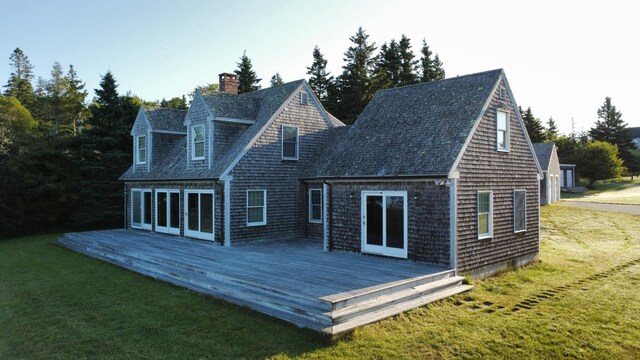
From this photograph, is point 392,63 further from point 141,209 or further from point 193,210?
point 193,210

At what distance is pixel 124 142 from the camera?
89.1ft

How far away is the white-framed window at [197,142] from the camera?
17.7 metres

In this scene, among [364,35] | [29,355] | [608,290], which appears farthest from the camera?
[364,35]

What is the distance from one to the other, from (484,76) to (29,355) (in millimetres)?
13414

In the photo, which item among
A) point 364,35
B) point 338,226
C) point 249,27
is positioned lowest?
point 338,226

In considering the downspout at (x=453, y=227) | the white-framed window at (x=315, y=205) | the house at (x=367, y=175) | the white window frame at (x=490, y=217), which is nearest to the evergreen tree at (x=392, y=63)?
the house at (x=367, y=175)

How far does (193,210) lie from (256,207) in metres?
2.80

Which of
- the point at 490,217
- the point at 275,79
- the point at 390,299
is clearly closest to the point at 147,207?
the point at 390,299

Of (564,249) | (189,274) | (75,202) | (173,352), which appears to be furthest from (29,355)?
(75,202)

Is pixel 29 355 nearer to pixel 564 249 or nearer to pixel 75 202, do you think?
pixel 564 249

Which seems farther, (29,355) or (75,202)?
(75,202)

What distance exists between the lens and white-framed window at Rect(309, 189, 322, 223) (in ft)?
59.2

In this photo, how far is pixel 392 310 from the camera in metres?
8.63

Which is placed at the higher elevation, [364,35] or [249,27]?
[364,35]
